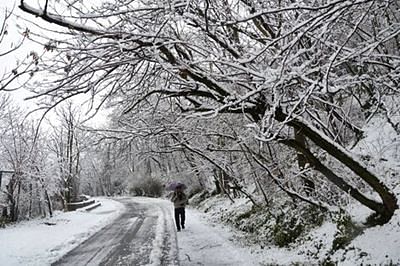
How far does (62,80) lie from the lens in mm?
4590

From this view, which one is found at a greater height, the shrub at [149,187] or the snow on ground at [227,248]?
the shrub at [149,187]

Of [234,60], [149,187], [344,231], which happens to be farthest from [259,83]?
[149,187]

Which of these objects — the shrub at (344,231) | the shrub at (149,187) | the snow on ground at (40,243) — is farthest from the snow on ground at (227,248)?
the shrub at (149,187)

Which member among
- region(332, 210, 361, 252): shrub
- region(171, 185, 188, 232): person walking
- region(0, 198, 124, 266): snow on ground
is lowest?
region(0, 198, 124, 266): snow on ground

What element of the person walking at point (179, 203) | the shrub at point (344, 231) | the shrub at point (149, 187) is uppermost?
the shrub at point (149, 187)

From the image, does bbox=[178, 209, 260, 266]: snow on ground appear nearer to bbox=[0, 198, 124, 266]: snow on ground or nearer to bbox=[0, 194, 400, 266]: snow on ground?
bbox=[0, 194, 400, 266]: snow on ground

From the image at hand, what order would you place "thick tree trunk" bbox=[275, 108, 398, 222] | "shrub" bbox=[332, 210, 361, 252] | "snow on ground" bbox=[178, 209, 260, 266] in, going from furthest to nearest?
1. "snow on ground" bbox=[178, 209, 260, 266]
2. "shrub" bbox=[332, 210, 361, 252]
3. "thick tree trunk" bbox=[275, 108, 398, 222]

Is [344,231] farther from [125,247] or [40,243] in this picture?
[40,243]

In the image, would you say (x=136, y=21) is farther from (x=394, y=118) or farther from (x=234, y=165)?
(x=234, y=165)

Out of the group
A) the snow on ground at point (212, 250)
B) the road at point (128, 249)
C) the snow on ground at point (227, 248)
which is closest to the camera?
the snow on ground at point (227, 248)

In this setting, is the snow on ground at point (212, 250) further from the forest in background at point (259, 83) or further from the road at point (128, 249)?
the forest in background at point (259, 83)

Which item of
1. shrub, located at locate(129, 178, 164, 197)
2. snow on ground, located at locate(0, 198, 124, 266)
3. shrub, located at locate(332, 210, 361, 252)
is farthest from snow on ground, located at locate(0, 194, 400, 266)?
shrub, located at locate(129, 178, 164, 197)

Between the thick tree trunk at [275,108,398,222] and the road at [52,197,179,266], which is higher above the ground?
the thick tree trunk at [275,108,398,222]

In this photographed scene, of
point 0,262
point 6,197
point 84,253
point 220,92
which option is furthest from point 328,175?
point 6,197
